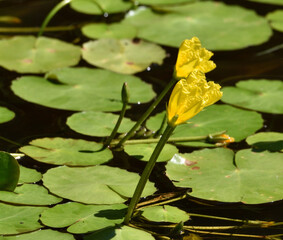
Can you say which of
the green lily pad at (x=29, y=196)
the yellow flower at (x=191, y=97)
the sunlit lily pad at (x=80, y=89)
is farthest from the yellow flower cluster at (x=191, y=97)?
the sunlit lily pad at (x=80, y=89)

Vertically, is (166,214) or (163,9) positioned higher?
(163,9)

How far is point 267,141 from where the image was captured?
5.99ft

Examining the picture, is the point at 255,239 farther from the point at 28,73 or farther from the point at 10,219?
the point at 28,73

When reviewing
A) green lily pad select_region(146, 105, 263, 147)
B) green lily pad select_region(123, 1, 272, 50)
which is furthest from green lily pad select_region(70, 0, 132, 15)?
green lily pad select_region(146, 105, 263, 147)

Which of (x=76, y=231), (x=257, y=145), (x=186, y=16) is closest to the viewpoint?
(x=76, y=231)

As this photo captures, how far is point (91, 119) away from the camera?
1913 millimetres

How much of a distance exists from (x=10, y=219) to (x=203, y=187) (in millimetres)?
500

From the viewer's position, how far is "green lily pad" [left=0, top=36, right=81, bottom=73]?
7.51ft

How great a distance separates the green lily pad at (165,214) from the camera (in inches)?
57.3

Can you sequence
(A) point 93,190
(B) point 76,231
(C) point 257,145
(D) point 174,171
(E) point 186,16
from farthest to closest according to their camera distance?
1. (E) point 186,16
2. (C) point 257,145
3. (D) point 174,171
4. (A) point 93,190
5. (B) point 76,231

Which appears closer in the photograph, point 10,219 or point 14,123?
point 10,219

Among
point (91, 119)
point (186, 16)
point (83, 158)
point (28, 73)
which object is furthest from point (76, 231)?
point (186, 16)

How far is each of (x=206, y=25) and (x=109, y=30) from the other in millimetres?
440

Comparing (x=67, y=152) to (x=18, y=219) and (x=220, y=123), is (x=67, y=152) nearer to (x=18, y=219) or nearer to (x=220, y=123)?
(x=18, y=219)
